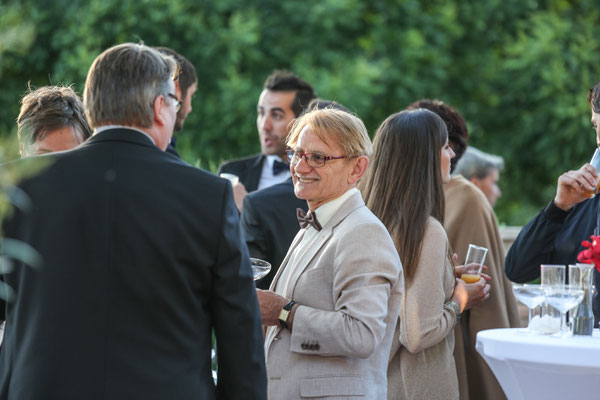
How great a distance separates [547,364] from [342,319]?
830 millimetres

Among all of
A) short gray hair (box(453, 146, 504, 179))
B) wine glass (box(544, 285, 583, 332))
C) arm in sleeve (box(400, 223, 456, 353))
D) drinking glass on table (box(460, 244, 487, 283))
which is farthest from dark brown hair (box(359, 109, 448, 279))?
short gray hair (box(453, 146, 504, 179))

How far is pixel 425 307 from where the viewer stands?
3402 millimetres

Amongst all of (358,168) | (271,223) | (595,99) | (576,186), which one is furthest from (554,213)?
(358,168)

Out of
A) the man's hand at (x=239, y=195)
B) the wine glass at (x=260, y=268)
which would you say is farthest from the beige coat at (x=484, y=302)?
the wine glass at (x=260, y=268)

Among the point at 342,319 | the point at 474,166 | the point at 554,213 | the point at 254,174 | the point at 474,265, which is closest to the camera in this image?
the point at 342,319

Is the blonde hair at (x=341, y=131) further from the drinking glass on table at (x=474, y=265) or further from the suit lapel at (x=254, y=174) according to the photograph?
the suit lapel at (x=254, y=174)

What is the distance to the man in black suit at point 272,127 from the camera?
19.1 feet

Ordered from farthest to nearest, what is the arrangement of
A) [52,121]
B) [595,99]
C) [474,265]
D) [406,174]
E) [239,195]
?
[239,195]
[595,99]
[474,265]
[406,174]
[52,121]

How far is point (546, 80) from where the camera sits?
11.7 m

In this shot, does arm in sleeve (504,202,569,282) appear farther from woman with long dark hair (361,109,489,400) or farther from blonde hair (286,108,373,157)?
blonde hair (286,108,373,157)

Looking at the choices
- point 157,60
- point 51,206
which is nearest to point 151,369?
point 51,206

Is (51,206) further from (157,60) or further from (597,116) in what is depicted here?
(597,116)

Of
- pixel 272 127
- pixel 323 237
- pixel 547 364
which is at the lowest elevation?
pixel 547 364

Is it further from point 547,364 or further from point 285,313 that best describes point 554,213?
point 285,313
